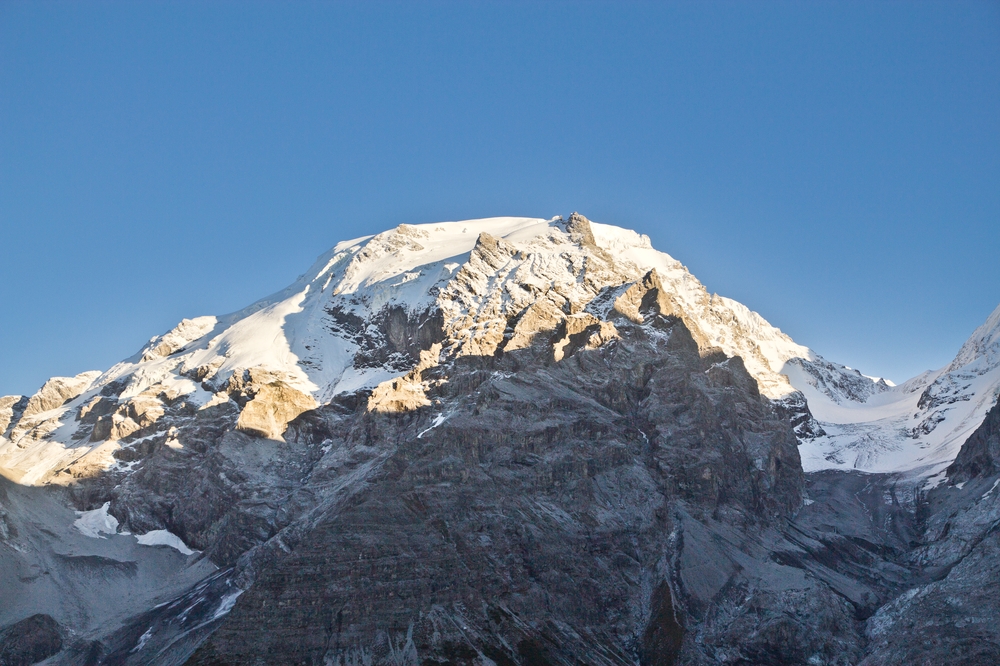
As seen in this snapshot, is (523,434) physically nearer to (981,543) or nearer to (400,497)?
(400,497)

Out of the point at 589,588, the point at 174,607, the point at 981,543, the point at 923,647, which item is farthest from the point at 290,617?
Result: the point at 981,543

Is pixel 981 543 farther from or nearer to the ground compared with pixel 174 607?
nearer to the ground

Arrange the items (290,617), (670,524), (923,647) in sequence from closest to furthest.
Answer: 1. (923,647)
2. (290,617)
3. (670,524)

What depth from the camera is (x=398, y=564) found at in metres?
167

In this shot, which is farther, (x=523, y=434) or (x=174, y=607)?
(x=523, y=434)

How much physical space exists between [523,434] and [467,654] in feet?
156

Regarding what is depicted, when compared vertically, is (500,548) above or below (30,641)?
below

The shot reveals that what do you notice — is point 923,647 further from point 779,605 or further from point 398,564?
point 398,564

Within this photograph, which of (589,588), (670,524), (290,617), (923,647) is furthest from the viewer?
(670,524)

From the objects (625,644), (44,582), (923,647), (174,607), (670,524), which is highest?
(44,582)

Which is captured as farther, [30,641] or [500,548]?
[500,548]

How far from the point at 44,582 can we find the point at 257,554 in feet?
142

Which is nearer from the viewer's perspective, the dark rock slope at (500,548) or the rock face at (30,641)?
the dark rock slope at (500,548)

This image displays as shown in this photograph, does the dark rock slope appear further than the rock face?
No
